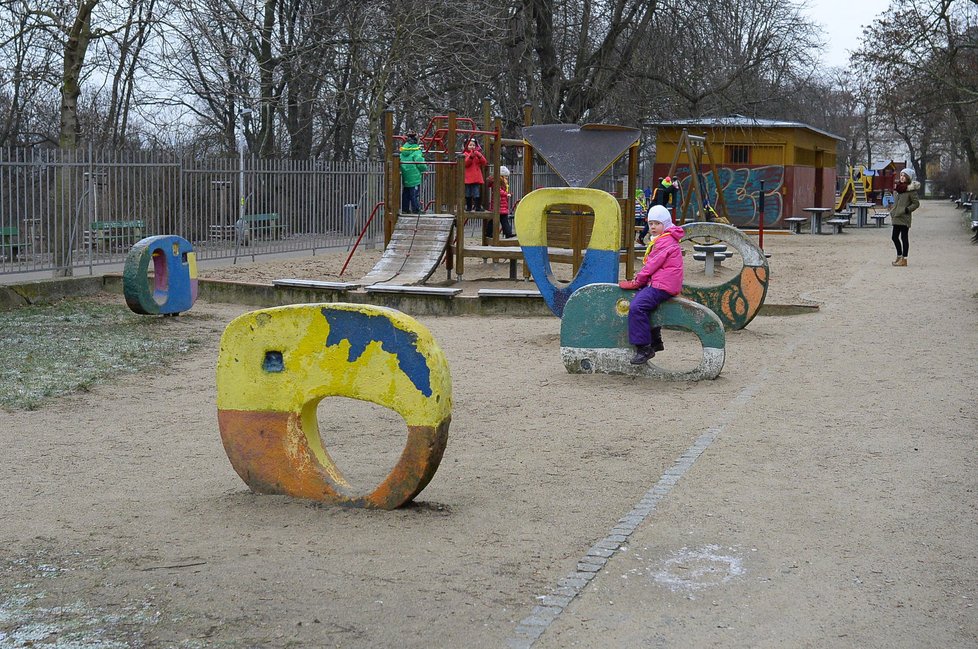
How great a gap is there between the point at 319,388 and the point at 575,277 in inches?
262

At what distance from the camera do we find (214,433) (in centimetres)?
747

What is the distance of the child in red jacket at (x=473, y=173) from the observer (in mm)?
18844

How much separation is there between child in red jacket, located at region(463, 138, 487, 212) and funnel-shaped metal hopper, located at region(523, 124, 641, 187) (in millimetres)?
1596

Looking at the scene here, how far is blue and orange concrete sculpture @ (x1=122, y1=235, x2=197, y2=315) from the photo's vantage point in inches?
504

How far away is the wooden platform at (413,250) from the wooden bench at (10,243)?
4648 mm

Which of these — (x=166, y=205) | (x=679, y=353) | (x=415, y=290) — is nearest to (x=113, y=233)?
(x=166, y=205)

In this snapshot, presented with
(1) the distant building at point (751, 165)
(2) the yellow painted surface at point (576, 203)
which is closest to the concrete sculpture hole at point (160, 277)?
(2) the yellow painted surface at point (576, 203)

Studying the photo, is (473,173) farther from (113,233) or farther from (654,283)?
(654,283)

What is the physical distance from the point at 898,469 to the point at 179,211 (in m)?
14.6

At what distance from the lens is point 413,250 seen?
17.5m

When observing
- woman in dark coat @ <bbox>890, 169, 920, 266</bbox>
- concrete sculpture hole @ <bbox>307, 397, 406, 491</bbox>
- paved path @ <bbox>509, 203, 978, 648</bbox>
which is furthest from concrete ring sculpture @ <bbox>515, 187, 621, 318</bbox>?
woman in dark coat @ <bbox>890, 169, 920, 266</bbox>

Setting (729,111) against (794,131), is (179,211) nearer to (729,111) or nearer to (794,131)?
(729,111)

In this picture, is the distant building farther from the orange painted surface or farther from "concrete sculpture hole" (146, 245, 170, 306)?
the orange painted surface

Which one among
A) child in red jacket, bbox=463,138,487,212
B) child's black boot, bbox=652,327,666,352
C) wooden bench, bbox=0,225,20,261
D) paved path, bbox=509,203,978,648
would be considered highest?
child in red jacket, bbox=463,138,487,212
